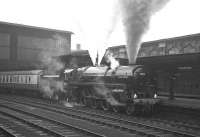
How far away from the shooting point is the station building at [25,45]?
44344 mm

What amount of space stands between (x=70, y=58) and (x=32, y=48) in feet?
82.5

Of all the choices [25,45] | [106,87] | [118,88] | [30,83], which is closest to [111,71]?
[106,87]

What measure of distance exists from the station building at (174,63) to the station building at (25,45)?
51.4 ft

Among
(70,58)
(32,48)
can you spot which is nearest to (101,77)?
(70,58)

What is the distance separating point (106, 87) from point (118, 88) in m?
1.27

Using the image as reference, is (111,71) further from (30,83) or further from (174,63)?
(30,83)

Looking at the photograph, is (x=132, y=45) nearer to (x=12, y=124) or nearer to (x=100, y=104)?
(x=100, y=104)

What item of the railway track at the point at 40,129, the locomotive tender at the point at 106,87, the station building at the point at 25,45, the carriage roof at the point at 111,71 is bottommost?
the railway track at the point at 40,129

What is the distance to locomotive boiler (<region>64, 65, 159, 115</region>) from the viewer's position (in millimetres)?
15414

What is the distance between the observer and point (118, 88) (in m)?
16.3

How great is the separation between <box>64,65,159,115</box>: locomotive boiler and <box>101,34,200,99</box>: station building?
1191 millimetres

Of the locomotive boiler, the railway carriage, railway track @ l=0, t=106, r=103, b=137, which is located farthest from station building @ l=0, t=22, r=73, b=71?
railway track @ l=0, t=106, r=103, b=137

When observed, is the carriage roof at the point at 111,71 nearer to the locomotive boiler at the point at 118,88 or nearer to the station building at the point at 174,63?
the locomotive boiler at the point at 118,88

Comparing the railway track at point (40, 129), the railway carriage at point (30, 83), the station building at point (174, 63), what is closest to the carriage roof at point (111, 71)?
the station building at point (174, 63)
